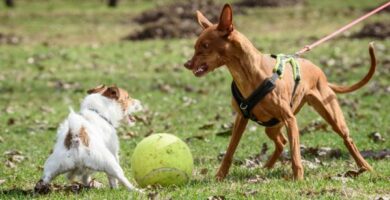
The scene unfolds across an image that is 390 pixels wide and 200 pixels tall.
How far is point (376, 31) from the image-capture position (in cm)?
2181

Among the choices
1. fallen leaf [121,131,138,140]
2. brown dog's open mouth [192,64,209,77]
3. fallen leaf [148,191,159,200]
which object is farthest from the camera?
fallen leaf [121,131,138,140]

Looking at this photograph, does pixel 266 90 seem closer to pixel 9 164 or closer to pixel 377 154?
pixel 377 154

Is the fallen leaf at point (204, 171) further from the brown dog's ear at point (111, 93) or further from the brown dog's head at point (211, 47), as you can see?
the brown dog's head at point (211, 47)

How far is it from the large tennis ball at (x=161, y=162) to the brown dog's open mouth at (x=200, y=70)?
0.64m

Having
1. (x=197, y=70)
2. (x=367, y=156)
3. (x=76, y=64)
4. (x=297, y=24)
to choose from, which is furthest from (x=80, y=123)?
(x=297, y=24)

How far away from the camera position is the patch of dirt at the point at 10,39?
75.3 feet

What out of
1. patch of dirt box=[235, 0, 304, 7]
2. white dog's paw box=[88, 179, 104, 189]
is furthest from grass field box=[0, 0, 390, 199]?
patch of dirt box=[235, 0, 304, 7]

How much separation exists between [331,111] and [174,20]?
57.0 ft

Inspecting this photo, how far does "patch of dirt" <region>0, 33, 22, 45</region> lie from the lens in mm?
22953

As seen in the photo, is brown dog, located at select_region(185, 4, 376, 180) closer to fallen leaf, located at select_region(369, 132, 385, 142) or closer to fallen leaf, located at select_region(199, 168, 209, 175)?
fallen leaf, located at select_region(199, 168, 209, 175)

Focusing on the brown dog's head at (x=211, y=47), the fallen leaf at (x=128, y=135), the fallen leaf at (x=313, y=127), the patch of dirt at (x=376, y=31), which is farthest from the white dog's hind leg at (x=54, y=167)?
the patch of dirt at (x=376, y=31)

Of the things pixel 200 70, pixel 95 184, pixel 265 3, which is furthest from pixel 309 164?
pixel 265 3

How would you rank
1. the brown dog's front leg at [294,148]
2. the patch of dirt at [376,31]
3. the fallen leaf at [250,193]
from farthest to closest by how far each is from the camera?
the patch of dirt at [376,31], the brown dog's front leg at [294,148], the fallen leaf at [250,193]

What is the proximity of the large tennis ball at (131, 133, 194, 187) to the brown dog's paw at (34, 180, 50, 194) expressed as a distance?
0.77 metres
